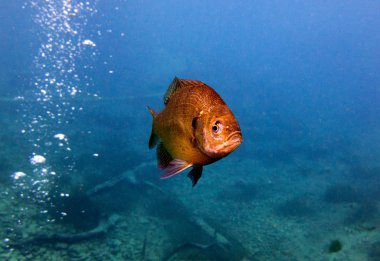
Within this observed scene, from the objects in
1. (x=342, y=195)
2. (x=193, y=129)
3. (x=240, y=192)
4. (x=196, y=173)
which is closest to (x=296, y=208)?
(x=240, y=192)

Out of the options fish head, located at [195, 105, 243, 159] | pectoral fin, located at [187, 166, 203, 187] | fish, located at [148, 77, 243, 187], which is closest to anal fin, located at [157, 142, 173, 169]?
fish, located at [148, 77, 243, 187]

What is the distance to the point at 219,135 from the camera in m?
0.94

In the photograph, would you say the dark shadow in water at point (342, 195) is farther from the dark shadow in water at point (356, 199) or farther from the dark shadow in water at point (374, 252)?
the dark shadow in water at point (374, 252)

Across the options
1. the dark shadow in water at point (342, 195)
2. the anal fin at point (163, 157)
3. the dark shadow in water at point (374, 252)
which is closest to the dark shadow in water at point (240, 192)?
the dark shadow in water at point (342, 195)

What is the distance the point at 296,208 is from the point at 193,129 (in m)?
10.8

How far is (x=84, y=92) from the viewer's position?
73.3 feet

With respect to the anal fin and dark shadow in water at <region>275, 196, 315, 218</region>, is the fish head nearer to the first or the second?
the anal fin

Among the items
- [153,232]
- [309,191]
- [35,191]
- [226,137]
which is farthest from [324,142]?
[226,137]

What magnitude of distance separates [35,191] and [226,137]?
9.04 m

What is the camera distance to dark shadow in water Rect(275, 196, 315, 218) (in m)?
10.1

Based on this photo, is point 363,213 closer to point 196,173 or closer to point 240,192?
point 240,192

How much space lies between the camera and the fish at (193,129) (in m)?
0.94

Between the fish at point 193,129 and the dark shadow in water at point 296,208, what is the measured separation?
9816mm

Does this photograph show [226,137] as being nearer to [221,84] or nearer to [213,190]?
[213,190]
